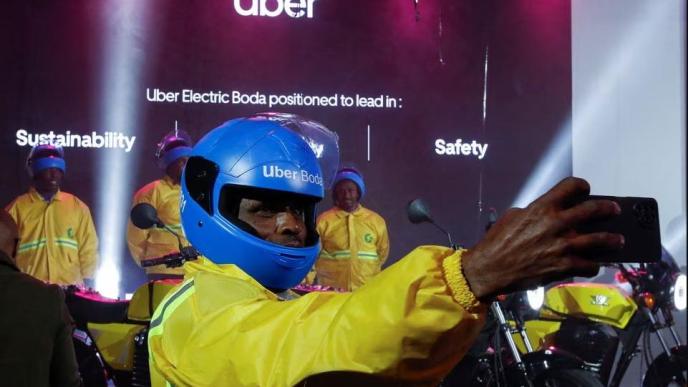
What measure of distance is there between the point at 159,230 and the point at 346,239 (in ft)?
5.18

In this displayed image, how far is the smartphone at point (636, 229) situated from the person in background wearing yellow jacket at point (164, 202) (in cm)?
639

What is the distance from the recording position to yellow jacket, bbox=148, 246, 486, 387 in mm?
1046

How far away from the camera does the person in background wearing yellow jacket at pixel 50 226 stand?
24.6ft

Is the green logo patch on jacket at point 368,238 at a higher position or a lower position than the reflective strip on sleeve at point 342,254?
higher

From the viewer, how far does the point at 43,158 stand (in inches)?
294

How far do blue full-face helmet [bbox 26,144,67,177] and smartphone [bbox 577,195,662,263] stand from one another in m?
6.90

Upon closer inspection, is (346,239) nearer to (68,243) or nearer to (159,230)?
(159,230)

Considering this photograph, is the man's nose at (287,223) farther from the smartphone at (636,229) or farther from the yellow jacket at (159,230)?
the yellow jacket at (159,230)

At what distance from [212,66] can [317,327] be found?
7.17m

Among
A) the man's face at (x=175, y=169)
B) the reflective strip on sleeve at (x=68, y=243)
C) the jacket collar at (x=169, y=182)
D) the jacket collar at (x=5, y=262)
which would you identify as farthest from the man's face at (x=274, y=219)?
the reflective strip on sleeve at (x=68, y=243)

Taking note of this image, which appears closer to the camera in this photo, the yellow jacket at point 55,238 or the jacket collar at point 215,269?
the jacket collar at point 215,269

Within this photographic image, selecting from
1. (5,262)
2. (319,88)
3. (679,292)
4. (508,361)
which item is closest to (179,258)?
(5,262)

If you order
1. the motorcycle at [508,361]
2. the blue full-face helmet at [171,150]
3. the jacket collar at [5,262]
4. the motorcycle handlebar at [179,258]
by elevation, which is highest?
the blue full-face helmet at [171,150]

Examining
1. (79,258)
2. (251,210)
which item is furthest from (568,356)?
(79,258)
